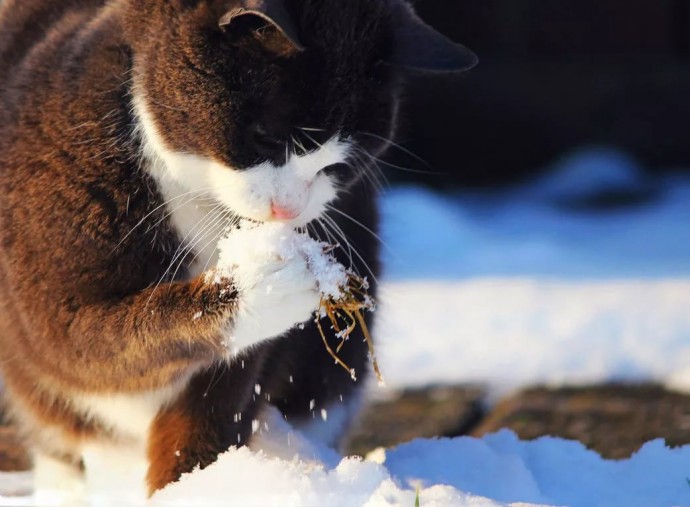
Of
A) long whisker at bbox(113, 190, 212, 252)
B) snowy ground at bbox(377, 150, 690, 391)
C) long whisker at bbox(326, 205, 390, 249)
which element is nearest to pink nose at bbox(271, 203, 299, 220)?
long whisker at bbox(113, 190, 212, 252)

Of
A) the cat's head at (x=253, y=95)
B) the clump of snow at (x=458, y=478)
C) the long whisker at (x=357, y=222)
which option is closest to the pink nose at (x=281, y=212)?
the cat's head at (x=253, y=95)

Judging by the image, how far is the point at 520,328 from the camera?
3.63 m

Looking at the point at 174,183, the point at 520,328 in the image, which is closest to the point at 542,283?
the point at 520,328

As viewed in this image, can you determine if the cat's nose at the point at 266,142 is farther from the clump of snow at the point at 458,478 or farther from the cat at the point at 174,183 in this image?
the clump of snow at the point at 458,478

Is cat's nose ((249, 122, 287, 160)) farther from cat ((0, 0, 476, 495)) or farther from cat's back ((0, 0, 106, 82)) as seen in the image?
cat's back ((0, 0, 106, 82))

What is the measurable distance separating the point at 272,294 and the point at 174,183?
293 mm

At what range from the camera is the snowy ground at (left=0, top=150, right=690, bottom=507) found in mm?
1704

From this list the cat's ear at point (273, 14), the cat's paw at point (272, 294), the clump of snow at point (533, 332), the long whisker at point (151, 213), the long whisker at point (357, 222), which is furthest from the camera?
the clump of snow at point (533, 332)

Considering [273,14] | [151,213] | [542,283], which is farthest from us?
[542,283]

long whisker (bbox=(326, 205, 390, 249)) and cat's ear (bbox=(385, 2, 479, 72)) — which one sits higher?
cat's ear (bbox=(385, 2, 479, 72))

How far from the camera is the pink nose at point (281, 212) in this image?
5.35 feet

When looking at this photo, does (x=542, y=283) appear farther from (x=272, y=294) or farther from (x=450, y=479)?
(x=272, y=294)

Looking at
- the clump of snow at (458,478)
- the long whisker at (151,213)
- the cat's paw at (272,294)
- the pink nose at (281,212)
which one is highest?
the long whisker at (151,213)

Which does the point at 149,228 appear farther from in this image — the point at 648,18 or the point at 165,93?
the point at 648,18
